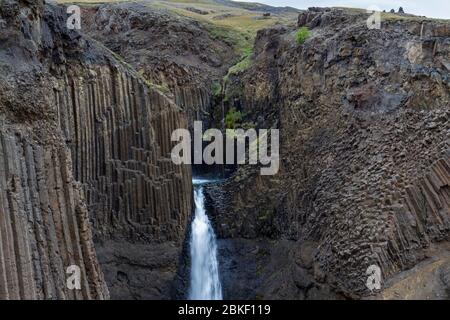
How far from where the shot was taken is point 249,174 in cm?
2158

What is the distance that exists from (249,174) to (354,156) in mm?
5323

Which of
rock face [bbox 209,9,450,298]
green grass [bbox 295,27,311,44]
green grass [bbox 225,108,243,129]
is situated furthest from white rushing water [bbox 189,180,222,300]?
green grass [bbox 295,27,311,44]

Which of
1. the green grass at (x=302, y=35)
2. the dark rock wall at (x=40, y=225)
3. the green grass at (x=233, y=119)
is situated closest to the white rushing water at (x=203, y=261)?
the green grass at (x=233, y=119)

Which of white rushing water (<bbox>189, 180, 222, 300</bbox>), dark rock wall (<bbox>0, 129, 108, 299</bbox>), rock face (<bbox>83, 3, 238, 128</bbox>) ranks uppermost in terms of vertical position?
rock face (<bbox>83, 3, 238, 128</bbox>)

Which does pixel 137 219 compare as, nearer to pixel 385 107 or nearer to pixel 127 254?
pixel 127 254

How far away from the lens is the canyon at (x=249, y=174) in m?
11.9

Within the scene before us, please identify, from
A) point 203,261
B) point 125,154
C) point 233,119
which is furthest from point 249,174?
point 233,119

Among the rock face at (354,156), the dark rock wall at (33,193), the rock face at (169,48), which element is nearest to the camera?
the dark rock wall at (33,193)

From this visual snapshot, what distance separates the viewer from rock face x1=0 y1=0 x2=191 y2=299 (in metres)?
10.9

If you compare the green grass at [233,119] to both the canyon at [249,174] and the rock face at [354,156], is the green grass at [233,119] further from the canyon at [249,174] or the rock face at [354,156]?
the rock face at [354,156]

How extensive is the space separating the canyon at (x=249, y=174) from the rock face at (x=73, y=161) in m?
0.04

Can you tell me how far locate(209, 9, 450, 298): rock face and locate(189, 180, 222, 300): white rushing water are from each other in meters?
0.59

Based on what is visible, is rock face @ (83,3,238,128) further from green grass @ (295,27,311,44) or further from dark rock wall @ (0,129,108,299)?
dark rock wall @ (0,129,108,299)
